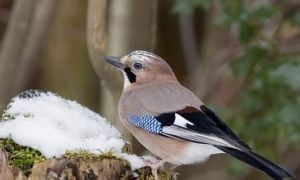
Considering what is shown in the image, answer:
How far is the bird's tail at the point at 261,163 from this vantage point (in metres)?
3.32

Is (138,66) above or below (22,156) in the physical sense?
above

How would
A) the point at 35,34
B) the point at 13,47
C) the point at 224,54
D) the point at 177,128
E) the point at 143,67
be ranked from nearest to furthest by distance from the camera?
the point at 177,128, the point at 143,67, the point at 13,47, the point at 35,34, the point at 224,54

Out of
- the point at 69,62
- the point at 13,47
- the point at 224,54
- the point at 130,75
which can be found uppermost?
the point at 69,62

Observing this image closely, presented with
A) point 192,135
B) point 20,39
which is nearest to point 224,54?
point 20,39

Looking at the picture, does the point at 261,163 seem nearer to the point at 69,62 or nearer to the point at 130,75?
the point at 130,75

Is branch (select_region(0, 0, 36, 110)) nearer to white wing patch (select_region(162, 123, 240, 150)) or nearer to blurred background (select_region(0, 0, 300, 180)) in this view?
blurred background (select_region(0, 0, 300, 180))

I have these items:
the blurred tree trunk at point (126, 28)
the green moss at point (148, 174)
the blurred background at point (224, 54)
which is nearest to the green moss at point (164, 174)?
the green moss at point (148, 174)

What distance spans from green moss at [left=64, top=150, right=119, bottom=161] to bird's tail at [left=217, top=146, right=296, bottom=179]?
21.0 inches

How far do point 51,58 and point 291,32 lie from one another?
236cm

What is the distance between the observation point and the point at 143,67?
4.11m

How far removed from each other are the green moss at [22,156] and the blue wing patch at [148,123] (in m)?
0.66

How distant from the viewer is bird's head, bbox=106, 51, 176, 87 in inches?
161

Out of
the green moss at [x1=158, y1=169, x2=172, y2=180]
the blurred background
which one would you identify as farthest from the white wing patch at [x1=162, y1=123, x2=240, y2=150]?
the blurred background

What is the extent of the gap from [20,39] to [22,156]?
2.10m
